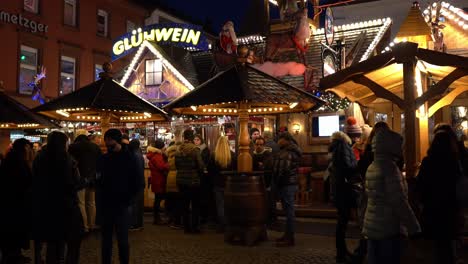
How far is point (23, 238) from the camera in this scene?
6.52 metres

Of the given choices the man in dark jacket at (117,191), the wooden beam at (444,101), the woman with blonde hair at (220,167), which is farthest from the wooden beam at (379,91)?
the man in dark jacket at (117,191)

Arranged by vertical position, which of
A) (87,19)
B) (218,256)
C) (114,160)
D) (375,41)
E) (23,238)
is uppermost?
(87,19)

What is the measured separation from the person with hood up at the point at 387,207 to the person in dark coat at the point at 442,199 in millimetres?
581

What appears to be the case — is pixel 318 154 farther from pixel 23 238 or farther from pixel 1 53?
pixel 1 53

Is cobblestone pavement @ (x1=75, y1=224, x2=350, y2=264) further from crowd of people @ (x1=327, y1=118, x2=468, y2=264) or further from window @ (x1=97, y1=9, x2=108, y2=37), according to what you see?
window @ (x1=97, y1=9, x2=108, y2=37)

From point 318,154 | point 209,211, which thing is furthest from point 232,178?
point 318,154

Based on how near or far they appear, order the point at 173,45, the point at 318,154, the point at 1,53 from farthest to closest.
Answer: the point at 1,53 → the point at 173,45 → the point at 318,154

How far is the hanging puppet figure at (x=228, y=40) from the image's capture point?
16.5 meters

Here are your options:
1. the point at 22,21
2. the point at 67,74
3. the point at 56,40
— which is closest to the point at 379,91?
the point at 22,21

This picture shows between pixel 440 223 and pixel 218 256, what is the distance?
143 inches

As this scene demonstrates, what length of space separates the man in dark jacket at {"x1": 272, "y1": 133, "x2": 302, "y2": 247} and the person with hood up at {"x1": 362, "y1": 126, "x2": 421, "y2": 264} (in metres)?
3.26

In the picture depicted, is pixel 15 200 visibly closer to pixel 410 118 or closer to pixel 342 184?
pixel 342 184

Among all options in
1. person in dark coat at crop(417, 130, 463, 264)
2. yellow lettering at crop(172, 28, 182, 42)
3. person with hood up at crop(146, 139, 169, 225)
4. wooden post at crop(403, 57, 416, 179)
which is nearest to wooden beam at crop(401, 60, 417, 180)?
wooden post at crop(403, 57, 416, 179)

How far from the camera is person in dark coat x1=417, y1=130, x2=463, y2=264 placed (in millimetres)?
4949
